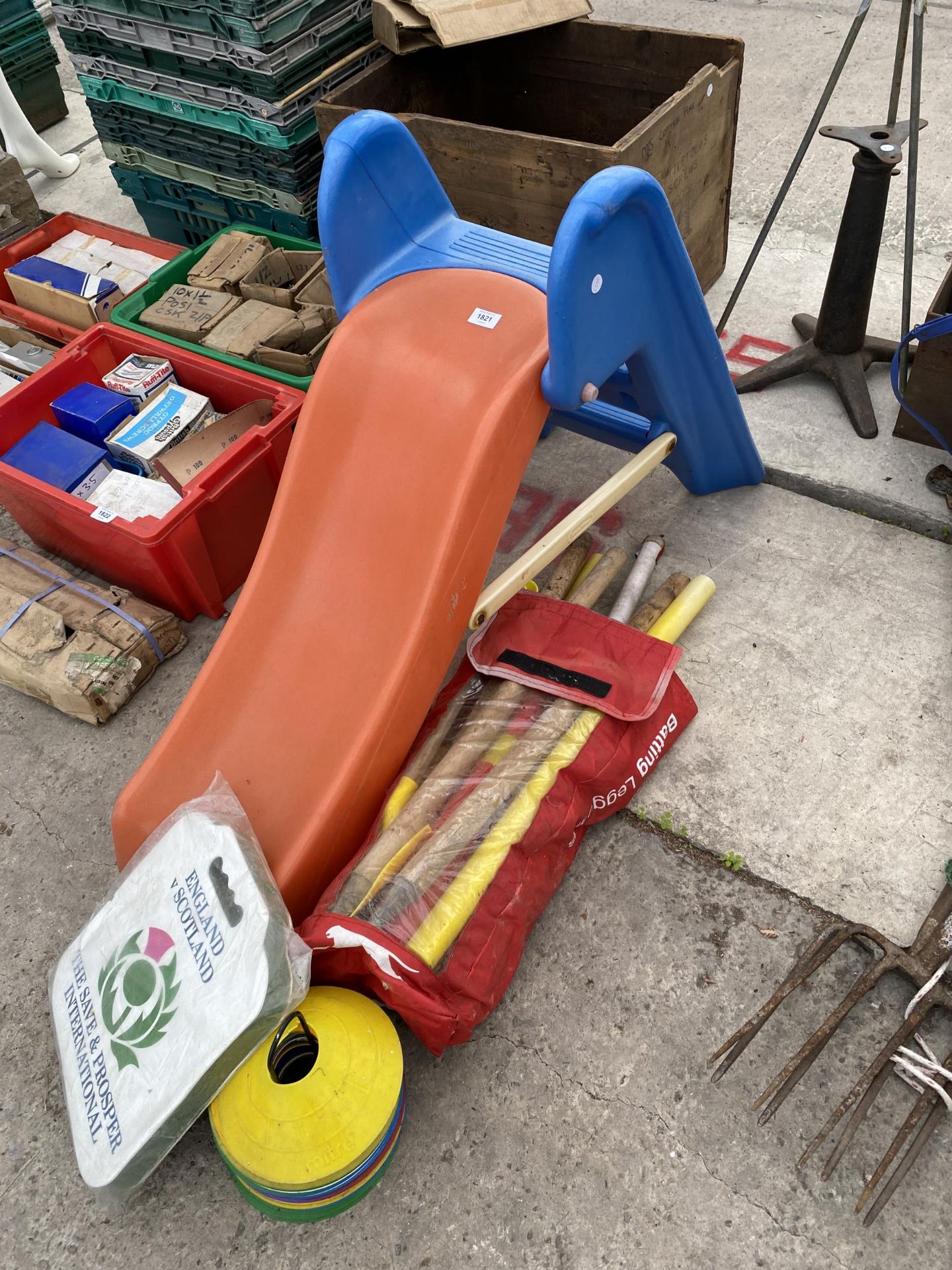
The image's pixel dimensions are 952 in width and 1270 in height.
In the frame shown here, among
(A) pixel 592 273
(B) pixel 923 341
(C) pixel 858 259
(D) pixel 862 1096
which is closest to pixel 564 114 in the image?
(C) pixel 858 259

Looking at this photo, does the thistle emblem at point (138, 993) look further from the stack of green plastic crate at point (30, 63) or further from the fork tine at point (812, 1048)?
the stack of green plastic crate at point (30, 63)

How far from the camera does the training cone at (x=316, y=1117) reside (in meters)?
1.85

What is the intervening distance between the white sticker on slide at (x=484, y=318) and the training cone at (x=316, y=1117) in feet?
5.73

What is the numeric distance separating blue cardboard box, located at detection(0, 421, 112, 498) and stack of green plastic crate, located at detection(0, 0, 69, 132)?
147 inches

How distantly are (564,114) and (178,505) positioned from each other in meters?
2.64

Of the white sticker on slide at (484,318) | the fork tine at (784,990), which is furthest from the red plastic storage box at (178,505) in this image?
the fork tine at (784,990)

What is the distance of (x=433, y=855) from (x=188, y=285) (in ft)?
8.93

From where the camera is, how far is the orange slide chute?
7.52 ft

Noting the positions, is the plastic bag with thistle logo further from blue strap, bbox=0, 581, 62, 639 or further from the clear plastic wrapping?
blue strap, bbox=0, 581, 62, 639

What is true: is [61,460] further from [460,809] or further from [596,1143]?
[596,1143]

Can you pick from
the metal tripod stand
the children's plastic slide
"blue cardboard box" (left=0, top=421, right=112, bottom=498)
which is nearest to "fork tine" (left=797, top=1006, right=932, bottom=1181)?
the children's plastic slide

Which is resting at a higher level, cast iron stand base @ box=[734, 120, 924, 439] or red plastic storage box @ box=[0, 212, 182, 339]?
red plastic storage box @ box=[0, 212, 182, 339]

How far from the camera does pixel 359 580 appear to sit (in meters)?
2.42

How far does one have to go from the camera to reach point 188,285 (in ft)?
12.3
